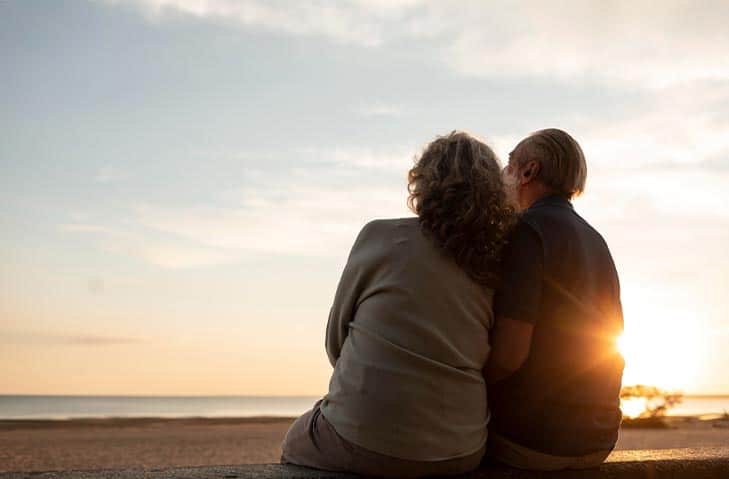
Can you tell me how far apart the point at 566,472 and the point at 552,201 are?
998 millimetres

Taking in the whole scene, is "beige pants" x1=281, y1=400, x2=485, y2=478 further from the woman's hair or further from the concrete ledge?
the woman's hair

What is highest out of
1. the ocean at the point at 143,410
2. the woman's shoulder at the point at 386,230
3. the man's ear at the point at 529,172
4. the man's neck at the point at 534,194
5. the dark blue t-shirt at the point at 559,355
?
the man's ear at the point at 529,172

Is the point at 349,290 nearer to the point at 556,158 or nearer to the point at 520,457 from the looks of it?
the point at 520,457

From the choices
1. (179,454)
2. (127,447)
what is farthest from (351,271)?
(127,447)

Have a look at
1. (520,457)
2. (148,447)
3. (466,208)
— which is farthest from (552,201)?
(148,447)

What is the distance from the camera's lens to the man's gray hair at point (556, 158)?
324 cm

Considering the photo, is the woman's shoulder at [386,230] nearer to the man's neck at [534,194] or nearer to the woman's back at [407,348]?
the woman's back at [407,348]

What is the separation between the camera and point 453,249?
2805mm

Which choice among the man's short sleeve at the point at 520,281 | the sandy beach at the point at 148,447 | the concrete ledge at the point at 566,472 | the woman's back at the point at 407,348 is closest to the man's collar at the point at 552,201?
the man's short sleeve at the point at 520,281

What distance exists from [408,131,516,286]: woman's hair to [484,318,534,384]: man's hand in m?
0.16

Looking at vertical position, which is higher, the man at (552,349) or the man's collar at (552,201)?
the man's collar at (552,201)

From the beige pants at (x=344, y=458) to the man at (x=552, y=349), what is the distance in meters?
0.21

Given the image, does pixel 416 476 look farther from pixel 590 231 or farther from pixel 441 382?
pixel 590 231

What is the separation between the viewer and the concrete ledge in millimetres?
2682
